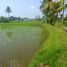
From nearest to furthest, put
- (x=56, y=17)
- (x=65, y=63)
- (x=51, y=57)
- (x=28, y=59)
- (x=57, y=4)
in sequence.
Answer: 1. (x=65, y=63)
2. (x=51, y=57)
3. (x=28, y=59)
4. (x=57, y=4)
5. (x=56, y=17)

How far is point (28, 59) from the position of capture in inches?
285

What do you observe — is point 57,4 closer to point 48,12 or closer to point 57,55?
point 48,12

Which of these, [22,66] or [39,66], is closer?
[39,66]

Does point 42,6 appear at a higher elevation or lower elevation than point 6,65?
higher

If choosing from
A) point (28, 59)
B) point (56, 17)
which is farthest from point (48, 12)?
point (28, 59)

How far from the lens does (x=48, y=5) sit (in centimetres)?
3072

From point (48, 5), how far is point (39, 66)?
2565 centimetres

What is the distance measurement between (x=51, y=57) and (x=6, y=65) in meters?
1.46

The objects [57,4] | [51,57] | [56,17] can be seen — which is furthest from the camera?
[56,17]

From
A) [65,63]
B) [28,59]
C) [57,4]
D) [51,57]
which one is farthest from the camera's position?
[57,4]

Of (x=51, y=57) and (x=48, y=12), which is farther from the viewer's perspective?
(x=48, y=12)

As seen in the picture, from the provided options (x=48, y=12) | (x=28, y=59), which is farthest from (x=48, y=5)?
(x=28, y=59)

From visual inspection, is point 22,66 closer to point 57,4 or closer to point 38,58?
point 38,58

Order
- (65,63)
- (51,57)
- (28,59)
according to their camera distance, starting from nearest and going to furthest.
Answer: (65,63)
(51,57)
(28,59)
